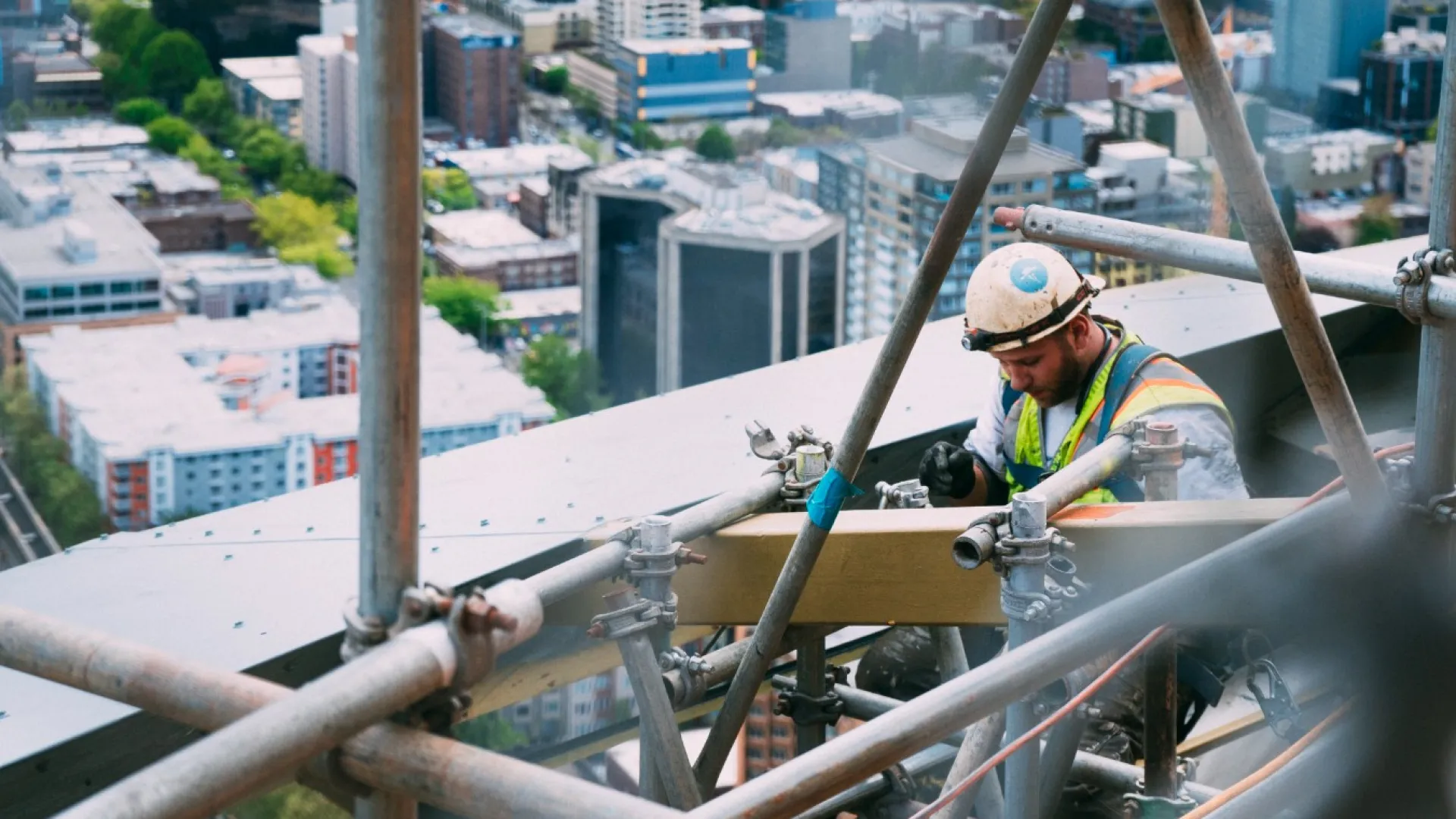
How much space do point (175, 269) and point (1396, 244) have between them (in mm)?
21910

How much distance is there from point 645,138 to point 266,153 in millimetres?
5220

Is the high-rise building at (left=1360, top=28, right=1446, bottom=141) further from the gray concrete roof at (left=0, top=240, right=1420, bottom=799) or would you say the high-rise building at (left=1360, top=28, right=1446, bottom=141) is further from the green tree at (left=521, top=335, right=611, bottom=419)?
the gray concrete roof at (left=0, top=240, right=1420, bottom=799)

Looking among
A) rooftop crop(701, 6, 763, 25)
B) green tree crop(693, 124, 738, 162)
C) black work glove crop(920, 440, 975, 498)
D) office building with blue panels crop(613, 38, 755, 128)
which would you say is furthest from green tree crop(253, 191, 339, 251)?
black work glove crop(920, 440, 975, 498)

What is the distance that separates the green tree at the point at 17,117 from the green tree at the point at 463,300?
477cm

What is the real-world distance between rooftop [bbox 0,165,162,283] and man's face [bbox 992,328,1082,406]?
19.8m

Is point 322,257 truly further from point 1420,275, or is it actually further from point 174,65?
point 1420,275

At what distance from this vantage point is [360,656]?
1316 mm

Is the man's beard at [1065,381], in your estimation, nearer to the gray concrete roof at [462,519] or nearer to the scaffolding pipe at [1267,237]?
the gray concrete roof at [462,519]

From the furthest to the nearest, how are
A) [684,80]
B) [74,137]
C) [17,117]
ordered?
[684,80], [74,137], [17,117]

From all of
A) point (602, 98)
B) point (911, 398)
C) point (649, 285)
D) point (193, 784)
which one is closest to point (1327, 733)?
point (193, 784)

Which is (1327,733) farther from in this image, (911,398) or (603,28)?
(603,28)

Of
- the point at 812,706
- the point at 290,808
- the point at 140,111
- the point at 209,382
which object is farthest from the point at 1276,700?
the point at 140,111

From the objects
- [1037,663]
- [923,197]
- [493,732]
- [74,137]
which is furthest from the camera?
[74,137]

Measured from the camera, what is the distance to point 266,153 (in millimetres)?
24766
